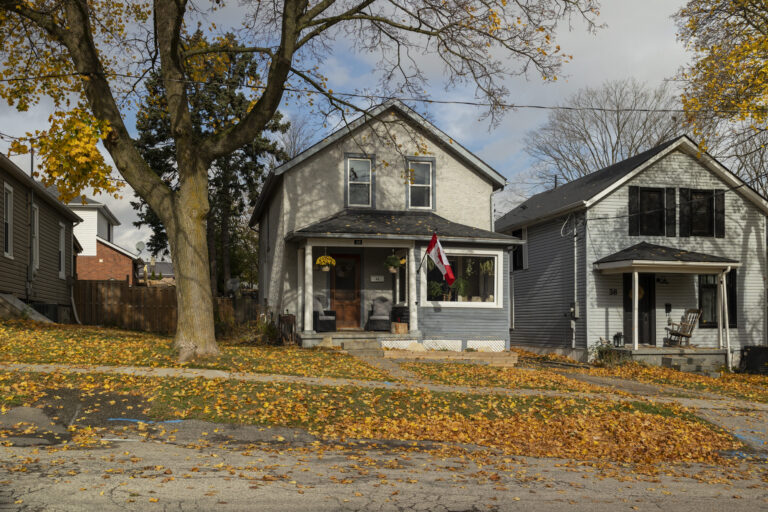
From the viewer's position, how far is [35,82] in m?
15.2

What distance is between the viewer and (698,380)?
59.0 ft

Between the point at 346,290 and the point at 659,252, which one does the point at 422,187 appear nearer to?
the point at 346,290

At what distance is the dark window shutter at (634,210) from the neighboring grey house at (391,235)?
4521mm

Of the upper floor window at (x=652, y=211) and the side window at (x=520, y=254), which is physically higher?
the upper floor window at (x=652, y=211)

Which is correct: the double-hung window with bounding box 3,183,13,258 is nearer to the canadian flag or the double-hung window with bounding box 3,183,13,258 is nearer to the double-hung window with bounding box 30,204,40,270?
the double-hung window with bounding box 30,204,40,270

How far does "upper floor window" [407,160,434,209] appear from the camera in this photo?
21.2 meters

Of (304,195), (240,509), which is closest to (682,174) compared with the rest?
(304,195)

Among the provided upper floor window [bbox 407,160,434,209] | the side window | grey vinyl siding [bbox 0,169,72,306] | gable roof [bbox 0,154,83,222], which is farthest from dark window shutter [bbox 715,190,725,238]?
grey vinyl siding [bbox 0,169,72,306]

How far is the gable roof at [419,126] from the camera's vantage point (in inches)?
784

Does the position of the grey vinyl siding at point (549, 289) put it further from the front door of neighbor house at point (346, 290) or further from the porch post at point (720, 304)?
the front door of neighbor house at point (346, 290)

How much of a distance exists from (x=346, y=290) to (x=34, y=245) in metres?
10.5

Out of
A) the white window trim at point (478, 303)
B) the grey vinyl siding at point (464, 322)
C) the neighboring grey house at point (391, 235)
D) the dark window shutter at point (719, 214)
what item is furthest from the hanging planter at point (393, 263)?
the dark window shutter at point (719, 214)

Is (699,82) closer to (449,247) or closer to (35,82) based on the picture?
(449,247)

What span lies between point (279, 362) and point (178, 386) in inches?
151
